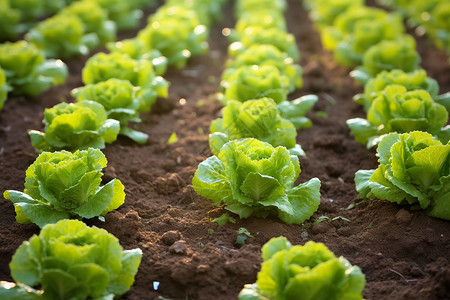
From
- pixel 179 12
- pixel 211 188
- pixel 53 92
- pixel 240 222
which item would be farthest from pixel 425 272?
pixel 179 12

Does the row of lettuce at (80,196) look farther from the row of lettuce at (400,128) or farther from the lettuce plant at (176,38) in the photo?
the row of lettuce at (400,128)

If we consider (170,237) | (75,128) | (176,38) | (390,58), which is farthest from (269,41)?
(170,237)

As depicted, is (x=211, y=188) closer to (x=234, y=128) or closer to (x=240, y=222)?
(x=240, y=222)

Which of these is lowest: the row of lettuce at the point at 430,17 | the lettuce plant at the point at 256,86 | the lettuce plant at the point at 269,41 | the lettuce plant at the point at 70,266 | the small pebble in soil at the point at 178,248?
the row of lettuce at the point at 430,17

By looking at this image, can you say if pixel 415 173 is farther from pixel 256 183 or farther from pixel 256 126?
pixel 256 126

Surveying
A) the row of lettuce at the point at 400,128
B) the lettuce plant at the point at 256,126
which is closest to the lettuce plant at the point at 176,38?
the row of lettuce at the point at 400,128

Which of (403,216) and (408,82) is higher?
(408,82)
